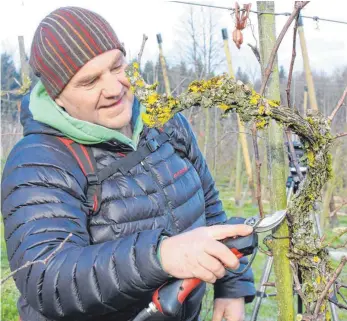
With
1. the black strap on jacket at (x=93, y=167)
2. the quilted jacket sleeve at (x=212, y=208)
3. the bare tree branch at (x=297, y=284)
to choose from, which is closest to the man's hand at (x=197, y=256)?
the bare tree branch at (x=297, y=284)

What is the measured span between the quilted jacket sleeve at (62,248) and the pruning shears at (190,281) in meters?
0.09

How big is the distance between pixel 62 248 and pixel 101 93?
1.74ft

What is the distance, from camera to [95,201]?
1479mm

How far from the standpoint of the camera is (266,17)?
1421mm

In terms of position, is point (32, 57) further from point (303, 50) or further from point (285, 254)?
point (303, 50)

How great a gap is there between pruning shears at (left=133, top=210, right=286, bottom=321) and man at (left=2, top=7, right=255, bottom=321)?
4 centimetres

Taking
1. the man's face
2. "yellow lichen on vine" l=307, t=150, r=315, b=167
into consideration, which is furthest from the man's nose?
"yellow lichen on vine" l=307, t=150, r=315, b=167

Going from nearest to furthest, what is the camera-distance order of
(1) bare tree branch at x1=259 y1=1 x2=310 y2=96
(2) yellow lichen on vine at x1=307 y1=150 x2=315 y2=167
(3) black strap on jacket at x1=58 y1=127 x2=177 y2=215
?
(1) bare tree branch at x1=259 y1=1 x2=310 y2=96
(2) yellow lichen on vine at x1=307 y1=150 x2=315 y2=167
(3) black strap on jacket at x1=58 y1=127 x2=177 y2=215

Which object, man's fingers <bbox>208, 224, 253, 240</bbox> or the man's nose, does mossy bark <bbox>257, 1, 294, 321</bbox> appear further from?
the man's nose

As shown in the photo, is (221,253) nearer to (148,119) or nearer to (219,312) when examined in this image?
(148,119)

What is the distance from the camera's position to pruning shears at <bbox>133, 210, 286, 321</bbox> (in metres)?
1.19

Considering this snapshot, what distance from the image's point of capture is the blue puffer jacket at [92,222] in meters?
1.17

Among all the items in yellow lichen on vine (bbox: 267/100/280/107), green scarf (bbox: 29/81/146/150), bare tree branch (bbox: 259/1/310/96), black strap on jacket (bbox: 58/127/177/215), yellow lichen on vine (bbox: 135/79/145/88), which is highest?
bare tree branch (bbox: 259/1/310/96)

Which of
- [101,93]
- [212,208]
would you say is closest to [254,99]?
[101,93]
